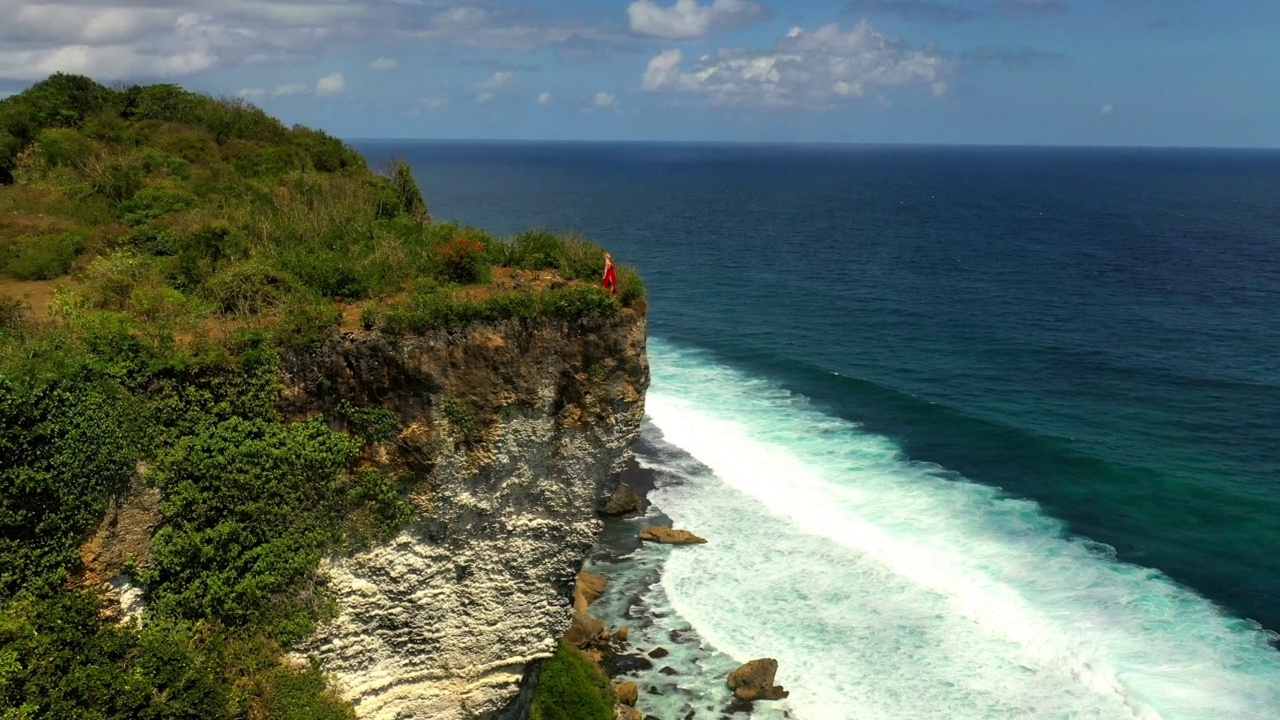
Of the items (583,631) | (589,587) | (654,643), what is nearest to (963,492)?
(654,643)

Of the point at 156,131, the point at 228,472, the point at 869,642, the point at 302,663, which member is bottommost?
the point at 869,642

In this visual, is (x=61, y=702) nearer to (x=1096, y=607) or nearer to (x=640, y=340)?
(x=640, y=340)

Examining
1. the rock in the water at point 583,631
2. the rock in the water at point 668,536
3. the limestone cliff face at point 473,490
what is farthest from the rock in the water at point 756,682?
the limestone cliff face at point 473,490

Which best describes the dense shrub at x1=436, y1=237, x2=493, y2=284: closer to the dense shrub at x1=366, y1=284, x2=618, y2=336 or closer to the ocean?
the dense shrub at x1=366, y1=284, x2=618, y2=336

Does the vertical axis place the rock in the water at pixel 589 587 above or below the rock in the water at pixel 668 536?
below

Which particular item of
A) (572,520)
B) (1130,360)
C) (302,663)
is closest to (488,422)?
(572,520)

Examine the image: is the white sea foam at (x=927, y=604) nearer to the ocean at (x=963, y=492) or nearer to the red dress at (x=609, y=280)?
the ocean at (x=963, y=492)
